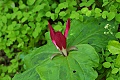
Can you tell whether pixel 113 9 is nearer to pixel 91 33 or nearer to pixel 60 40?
pixel 91 33

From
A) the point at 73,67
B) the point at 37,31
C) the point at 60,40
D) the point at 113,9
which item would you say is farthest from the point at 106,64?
the point at 37,31

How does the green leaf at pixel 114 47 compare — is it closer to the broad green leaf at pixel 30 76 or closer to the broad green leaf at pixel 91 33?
the broad green leaf at pixel 91 33

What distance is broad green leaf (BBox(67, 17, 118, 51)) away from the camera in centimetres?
261

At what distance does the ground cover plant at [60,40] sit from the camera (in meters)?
2.37

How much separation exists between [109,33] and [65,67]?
555 millimetres

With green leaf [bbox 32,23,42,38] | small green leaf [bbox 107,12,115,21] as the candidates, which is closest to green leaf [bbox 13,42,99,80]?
small green leaf [bbox 107,12,115,21]

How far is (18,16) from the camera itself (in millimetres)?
3396

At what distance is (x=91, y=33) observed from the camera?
8.84ft

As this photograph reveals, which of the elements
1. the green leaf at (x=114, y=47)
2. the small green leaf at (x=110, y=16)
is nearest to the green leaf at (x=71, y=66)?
the green leaf at (x=114, y=47)

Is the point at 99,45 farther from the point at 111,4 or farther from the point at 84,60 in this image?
the point at 111,4

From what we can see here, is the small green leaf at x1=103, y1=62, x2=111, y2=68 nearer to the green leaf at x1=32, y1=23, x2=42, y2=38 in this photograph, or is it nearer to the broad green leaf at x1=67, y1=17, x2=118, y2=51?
the broad green leaf at x1=67, y1=17, x2=118, y2=51

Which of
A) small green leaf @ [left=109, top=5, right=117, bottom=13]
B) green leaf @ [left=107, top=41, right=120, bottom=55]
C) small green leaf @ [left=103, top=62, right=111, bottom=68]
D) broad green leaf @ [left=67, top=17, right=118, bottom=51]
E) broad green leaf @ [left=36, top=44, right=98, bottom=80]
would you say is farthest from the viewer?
small green leaf @ [left=109, top=5, right=117, bottom=13]

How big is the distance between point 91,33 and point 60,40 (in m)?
0.39

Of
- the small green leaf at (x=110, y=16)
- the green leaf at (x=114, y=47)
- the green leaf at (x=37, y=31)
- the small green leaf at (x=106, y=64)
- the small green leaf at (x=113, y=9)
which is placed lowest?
the small green leaf at (x=106, y=64)
